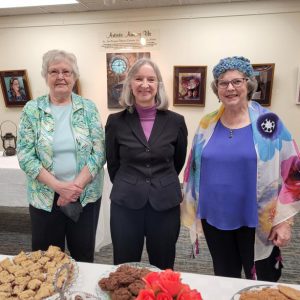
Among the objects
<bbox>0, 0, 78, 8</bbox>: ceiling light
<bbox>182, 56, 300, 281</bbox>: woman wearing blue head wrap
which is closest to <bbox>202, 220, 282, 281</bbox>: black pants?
<bbox>182, 56, 300, 281</bbox>: woman wearing blue head wrap

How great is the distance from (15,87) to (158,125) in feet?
12.0

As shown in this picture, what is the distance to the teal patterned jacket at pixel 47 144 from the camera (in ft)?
5.19

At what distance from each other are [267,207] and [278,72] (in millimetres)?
2936

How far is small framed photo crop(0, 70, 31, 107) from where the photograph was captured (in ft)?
14.6

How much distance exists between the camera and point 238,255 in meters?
1.54

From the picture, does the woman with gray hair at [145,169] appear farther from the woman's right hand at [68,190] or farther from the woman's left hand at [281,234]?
the woman's left hand at [281,234]

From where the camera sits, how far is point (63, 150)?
1.60 m

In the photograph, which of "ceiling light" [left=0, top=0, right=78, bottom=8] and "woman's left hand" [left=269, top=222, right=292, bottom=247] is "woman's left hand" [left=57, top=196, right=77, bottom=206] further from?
"ceiling light" [left=0, top=0, right=78, bottom=8]

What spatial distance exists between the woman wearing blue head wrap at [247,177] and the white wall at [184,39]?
270cm

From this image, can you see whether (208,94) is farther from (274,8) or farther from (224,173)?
(224,173)

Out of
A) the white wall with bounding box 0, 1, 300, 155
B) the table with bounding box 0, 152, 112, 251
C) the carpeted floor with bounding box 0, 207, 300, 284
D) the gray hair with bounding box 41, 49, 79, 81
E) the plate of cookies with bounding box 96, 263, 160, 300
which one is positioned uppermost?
the white wall with bounding box 0, 1, 300, 155

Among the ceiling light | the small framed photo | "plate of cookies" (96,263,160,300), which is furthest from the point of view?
the small framed photo

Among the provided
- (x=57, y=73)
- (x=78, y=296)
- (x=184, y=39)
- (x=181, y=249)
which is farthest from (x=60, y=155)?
(x=184, y=39)

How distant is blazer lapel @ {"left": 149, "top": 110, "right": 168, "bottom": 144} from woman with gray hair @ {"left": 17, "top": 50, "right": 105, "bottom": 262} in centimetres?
32
